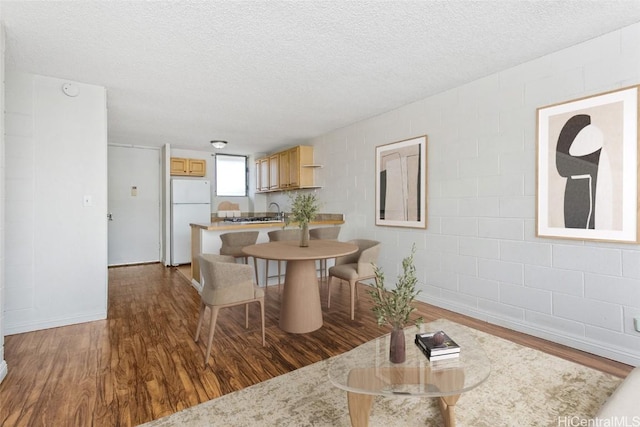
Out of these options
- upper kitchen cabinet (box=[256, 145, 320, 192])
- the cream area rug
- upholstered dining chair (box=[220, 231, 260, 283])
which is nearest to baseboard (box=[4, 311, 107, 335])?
upholstered dining chair (box=[220, 231, 260, 283])

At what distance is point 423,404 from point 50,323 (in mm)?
3522

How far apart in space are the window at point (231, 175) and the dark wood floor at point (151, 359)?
405cm

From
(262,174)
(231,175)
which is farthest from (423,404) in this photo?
(231,175)

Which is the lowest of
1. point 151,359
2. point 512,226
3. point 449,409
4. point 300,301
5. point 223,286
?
point 151,359

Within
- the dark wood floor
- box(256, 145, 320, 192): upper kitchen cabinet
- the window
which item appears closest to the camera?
the dark wood floor

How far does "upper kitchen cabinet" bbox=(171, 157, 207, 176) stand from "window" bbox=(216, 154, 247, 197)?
1.48 ft

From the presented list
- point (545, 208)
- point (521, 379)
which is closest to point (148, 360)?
point (521, 379)

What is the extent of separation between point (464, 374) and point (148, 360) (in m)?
2.24

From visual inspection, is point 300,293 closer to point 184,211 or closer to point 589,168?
point 589,168

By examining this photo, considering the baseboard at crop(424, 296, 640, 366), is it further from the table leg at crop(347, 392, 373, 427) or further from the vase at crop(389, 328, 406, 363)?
the table leg at crop(347, 392, 373, 427)

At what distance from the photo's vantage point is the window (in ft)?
23.8

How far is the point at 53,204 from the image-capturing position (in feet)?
9.93

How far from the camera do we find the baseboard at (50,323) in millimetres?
2850

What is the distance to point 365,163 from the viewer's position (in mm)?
4578
